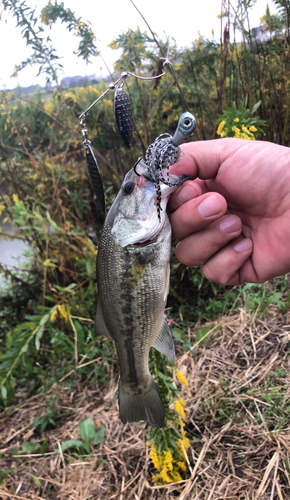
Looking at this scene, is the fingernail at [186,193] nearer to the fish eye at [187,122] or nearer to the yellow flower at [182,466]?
the fish eye at [187,122]

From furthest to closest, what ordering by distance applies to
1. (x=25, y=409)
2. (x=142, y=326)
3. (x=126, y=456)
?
(x=25, y=409) < (x=126, y=456) < (x=142, y=326)

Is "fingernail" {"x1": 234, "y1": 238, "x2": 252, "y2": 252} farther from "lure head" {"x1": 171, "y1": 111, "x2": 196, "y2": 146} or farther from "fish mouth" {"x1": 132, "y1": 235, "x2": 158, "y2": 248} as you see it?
"lure head" {"x1": 171, "y1": 111, "x2": 196, "y2": 146}

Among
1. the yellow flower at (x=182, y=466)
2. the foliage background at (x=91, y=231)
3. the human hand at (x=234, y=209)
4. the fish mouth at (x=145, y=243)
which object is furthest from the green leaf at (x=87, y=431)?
the fish mouth at (x=145, y=243)

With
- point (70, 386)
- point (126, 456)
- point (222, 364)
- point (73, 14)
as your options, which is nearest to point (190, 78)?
point (73, 14)

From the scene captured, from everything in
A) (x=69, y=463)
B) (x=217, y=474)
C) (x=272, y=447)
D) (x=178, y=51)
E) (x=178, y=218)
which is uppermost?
(x=178, y=51)

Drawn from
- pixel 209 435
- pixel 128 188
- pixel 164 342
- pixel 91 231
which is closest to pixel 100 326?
pixel 164 342

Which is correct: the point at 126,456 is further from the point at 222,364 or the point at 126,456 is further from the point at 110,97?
the point at 110,97

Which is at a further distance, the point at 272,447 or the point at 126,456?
the point at 126,456

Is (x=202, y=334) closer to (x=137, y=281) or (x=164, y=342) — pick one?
(x=164, y=342)
